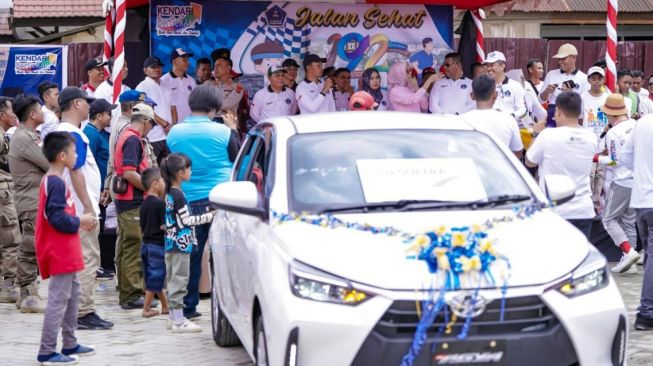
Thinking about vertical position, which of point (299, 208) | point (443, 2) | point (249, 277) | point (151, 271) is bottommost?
point (151, 271)

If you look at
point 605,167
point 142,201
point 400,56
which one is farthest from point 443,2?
point 142,201

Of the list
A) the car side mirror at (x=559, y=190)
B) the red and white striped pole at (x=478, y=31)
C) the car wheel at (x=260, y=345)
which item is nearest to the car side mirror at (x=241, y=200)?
the car wheel at (x=260, y=345)

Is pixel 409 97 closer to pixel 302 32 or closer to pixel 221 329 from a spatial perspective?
pixel 302 32

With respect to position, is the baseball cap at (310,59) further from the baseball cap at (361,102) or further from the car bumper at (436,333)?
the car bumper at (436,333)

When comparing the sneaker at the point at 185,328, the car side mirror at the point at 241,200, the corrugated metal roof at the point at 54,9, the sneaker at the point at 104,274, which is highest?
the corrugated metal roof at the point at 54,9

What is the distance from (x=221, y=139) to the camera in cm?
960

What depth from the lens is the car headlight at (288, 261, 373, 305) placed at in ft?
18.0

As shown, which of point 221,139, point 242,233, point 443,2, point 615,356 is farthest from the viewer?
point 443,2

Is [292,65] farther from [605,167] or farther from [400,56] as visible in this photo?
[605,167]

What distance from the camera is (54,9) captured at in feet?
85.0

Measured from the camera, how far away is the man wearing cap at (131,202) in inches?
394

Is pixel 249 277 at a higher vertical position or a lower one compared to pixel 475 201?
lower

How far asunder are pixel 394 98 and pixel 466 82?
1013 mm

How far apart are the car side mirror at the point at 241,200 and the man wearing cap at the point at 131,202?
12.1 ft
